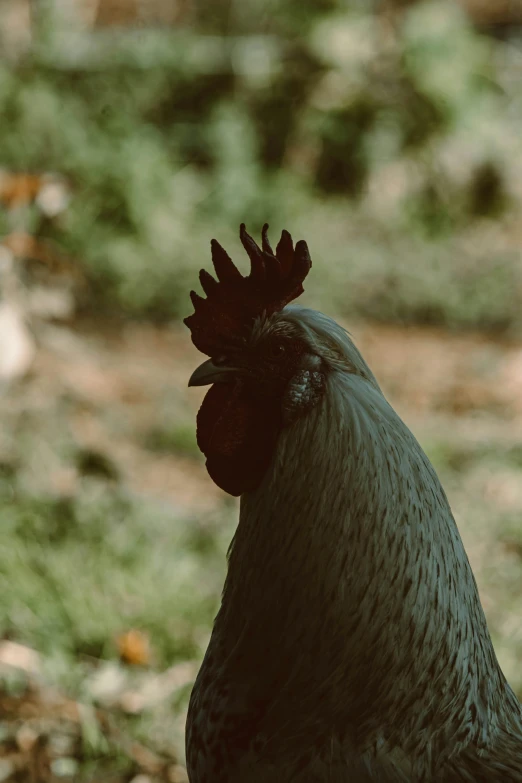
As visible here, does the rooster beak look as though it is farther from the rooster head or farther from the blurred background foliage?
the blurred background foliage

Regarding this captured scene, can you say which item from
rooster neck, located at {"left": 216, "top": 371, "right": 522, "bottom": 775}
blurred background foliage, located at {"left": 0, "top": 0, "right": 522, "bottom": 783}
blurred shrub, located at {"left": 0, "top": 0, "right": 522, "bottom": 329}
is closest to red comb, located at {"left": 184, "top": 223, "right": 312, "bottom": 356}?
rooster neck, located at {"left": 216, "top": 371, "right": 522, "bottom": 775}

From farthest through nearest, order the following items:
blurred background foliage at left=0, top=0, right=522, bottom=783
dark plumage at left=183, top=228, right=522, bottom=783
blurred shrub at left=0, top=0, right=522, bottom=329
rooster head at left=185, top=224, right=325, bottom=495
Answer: blurred shrub at left=0, top=0, right=522, bottom=329, blurred background foliage at left=0, top=0, right=522, bottom=783, rooster head at left=185, top=224, right=325, bottom=495, dark plumage at left=183, top=228, right=522, bottom=783

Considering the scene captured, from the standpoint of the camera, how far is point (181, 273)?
7.99 meters

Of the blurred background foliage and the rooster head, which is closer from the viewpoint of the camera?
the rooster head

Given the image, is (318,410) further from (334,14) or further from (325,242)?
(334,14)

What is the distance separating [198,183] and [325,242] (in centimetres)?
151

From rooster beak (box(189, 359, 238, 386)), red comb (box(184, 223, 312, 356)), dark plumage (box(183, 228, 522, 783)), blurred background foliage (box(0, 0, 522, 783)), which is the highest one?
blurred background foliage (box(0, 0, 522, 783))

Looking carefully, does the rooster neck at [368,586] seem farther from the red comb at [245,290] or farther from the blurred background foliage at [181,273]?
the blurred background foliage at [181,273]

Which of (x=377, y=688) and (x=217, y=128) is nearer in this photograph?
(x=377, y=688)

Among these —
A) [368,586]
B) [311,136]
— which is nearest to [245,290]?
[368,586]

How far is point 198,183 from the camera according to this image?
30.8 ft

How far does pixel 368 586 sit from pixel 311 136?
926 centimetres

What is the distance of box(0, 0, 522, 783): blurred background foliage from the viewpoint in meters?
3.59

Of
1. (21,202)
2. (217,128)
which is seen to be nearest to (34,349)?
(21,202)
